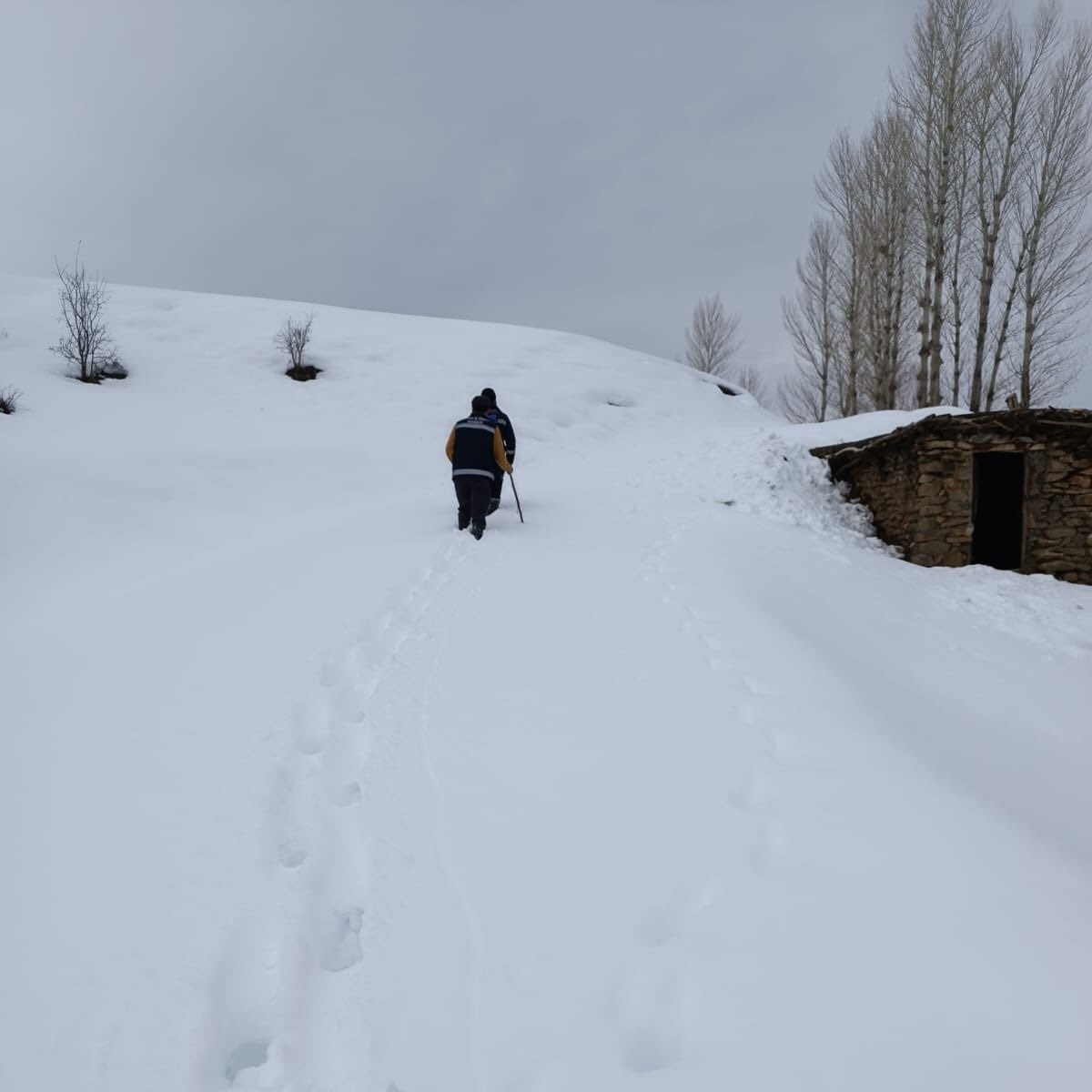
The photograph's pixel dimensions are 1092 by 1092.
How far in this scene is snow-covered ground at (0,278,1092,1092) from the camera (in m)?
1.71

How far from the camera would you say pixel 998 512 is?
11.2 m

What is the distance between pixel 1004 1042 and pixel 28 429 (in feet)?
42.6

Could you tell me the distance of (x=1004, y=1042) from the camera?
1.61 metres

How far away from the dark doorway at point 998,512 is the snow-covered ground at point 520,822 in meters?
4.36

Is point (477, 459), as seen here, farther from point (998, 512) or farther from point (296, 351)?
point (296, 351)

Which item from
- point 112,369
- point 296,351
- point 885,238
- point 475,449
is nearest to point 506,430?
point 475,449

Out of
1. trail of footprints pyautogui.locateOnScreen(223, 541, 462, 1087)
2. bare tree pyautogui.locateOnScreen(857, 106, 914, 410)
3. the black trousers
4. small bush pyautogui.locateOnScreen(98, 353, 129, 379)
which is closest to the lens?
trail of footprints pyautogui.locateOnScreen(223, 541, 462, 1087)

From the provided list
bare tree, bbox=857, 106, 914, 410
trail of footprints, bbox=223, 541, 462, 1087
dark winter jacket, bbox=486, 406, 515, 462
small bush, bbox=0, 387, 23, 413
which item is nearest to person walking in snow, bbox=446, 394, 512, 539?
dark winter jacket, bbox=486, 406, 515, 462

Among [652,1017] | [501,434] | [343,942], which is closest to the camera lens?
[652,1017]

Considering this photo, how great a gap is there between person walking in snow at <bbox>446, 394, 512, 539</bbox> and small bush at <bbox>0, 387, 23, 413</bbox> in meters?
8.69

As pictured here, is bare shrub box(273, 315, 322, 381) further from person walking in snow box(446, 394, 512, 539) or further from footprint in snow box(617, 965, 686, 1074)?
footprint in snow box(617, 965, 686, 1074)

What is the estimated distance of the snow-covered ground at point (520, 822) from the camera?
1.71 metres

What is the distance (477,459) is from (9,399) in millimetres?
9365

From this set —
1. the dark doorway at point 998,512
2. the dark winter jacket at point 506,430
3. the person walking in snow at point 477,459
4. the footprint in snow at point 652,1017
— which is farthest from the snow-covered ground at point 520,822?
the dark doorway at point 998,512
